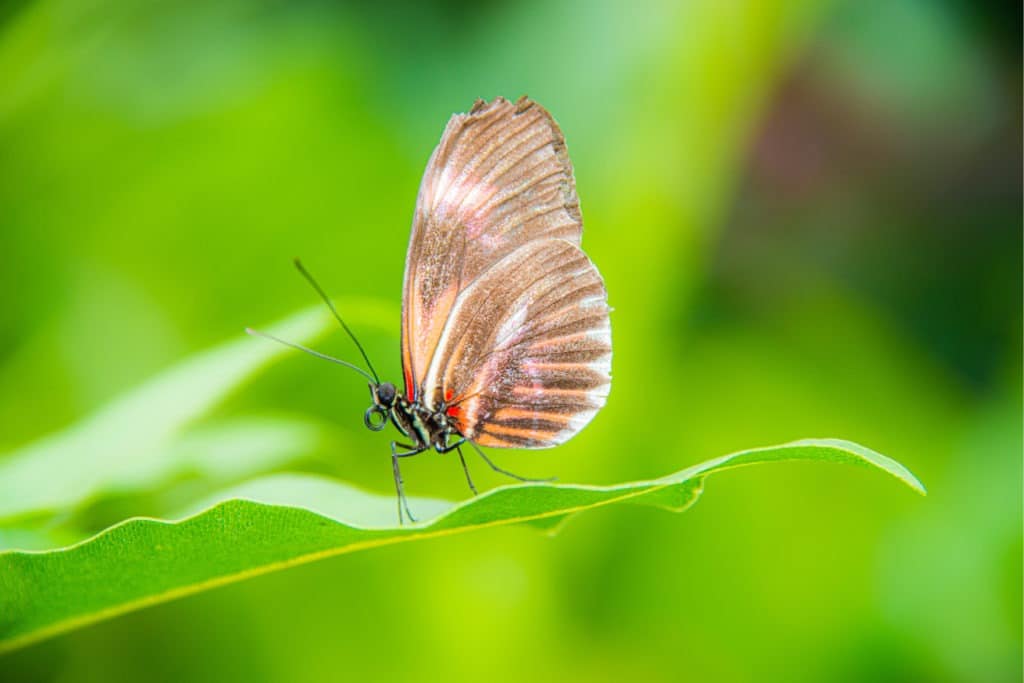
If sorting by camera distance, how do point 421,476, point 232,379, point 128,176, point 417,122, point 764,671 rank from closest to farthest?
point 232,379, point 764,671, point 421,476, point 128,176, point 417,122

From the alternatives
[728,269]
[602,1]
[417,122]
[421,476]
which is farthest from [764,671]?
[602,1]

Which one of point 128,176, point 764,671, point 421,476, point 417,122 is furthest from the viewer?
point 417,122

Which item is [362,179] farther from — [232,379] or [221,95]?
[232,379]

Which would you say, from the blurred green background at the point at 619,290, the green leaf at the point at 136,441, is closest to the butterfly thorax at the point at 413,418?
the green leaf at the point at 136,441

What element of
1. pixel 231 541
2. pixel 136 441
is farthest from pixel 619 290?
pixel 231 541

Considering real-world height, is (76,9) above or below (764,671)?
above

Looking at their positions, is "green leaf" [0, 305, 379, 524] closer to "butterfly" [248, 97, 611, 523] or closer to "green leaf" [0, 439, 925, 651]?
"butterfly" [248, 97, 611, 523]

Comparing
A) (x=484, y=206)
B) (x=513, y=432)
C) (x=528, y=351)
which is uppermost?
(x=484, y=206)

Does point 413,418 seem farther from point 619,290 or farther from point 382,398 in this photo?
point 619,290
